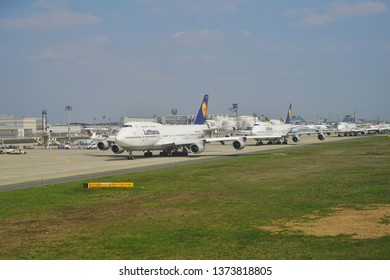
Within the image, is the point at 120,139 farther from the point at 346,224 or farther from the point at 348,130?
the point at 348,130

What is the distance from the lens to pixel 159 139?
70000 mm

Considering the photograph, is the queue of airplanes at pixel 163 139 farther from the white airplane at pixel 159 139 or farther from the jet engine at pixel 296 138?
the jet engine at pixel 296 138

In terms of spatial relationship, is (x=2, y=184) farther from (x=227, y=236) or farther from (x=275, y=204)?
(x=227, y=236)

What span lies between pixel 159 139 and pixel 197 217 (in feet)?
150

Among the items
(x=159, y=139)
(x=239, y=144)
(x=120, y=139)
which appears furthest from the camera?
(x=239, y=144)

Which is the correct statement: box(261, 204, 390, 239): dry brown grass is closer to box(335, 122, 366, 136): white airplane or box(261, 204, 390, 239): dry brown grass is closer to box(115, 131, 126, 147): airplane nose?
box(115, 131, 126, 147): airplane nose

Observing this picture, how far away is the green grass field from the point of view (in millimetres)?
17891

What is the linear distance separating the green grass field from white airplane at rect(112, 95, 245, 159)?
68.3ft

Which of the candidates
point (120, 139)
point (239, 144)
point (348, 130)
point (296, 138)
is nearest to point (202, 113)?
point (239, 144)

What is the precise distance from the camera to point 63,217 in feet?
84.9

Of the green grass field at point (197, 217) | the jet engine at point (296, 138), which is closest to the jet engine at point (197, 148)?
the green grass field at point (197, 217)
